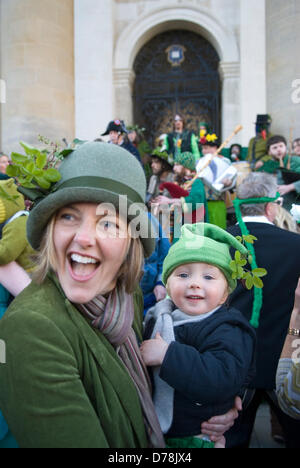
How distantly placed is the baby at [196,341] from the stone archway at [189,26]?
878 centimetres

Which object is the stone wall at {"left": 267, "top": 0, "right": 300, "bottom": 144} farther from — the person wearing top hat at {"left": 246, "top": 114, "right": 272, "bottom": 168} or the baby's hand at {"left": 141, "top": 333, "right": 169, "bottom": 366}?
the baby's hand at {"left": 141, "top": 333, "right": 169, "bottom": 366}

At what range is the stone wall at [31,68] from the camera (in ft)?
29.9

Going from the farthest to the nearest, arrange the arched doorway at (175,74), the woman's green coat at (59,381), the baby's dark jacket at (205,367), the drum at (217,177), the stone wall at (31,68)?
1. the arched doorway at (175,74)
2. the stone wall at (31,68)
3. the drum at (217,177)
4. the baby's dark jacket at (205,367)
5. the woman's green coat at (59,381)

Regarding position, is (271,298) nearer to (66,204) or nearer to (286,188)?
(66,204)

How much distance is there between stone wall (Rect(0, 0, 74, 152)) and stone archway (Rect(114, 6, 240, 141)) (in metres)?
1.48

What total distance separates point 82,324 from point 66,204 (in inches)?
14.0

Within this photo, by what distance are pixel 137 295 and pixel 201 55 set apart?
10537 mm

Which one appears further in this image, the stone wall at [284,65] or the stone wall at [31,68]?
the stone wall at [31,68]

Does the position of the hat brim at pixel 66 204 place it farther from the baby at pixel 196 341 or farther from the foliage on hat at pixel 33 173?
the baby at pixel 196 341

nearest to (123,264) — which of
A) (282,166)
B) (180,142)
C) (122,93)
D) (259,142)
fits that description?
(282,166)

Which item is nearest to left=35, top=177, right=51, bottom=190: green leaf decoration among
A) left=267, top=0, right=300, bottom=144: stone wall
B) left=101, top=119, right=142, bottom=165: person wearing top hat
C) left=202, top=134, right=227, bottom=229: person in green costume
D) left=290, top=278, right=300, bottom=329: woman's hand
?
left=290, top=278, right=300, bottom=329: woman's hand

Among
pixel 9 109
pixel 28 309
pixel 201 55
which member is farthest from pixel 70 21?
pixel 28 309

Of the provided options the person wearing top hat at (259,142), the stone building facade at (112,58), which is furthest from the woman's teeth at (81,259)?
the stone building facade at (112,58)

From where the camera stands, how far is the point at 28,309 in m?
1.14
